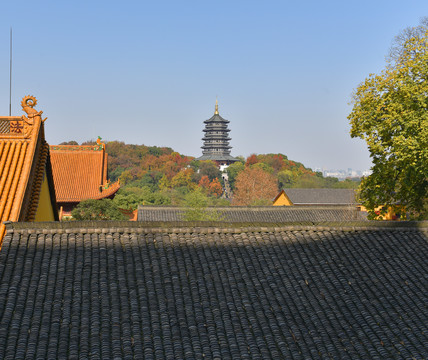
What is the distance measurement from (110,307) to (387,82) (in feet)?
58.7

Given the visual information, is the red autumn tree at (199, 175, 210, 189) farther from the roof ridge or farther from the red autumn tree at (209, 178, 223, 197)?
the roof ridge

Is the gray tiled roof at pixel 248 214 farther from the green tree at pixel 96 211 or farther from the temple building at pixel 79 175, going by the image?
the green tree at pixel 96 211

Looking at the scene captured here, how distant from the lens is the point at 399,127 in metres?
21.2

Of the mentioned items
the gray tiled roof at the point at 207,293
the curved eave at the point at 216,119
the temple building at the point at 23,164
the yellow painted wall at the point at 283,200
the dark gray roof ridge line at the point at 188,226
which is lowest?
the yellow painted wall at the point at 283,200

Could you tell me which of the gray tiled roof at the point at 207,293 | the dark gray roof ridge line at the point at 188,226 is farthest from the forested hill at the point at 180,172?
the gray tiled roof at the point at 207,293

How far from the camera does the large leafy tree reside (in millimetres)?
20438

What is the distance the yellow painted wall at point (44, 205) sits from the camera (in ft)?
44.5

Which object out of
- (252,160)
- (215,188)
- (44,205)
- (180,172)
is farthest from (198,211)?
(252,160)

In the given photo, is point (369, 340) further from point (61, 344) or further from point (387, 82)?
point (387, 82)

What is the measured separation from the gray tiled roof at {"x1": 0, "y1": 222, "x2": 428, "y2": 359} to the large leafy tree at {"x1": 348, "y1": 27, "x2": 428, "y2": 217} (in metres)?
11.1

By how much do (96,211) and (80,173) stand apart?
545 centimetres

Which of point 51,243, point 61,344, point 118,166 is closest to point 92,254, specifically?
point 51,243

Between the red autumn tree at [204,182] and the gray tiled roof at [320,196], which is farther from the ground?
the gray tiled roof at [320,196]

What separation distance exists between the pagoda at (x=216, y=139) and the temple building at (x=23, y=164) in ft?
354
